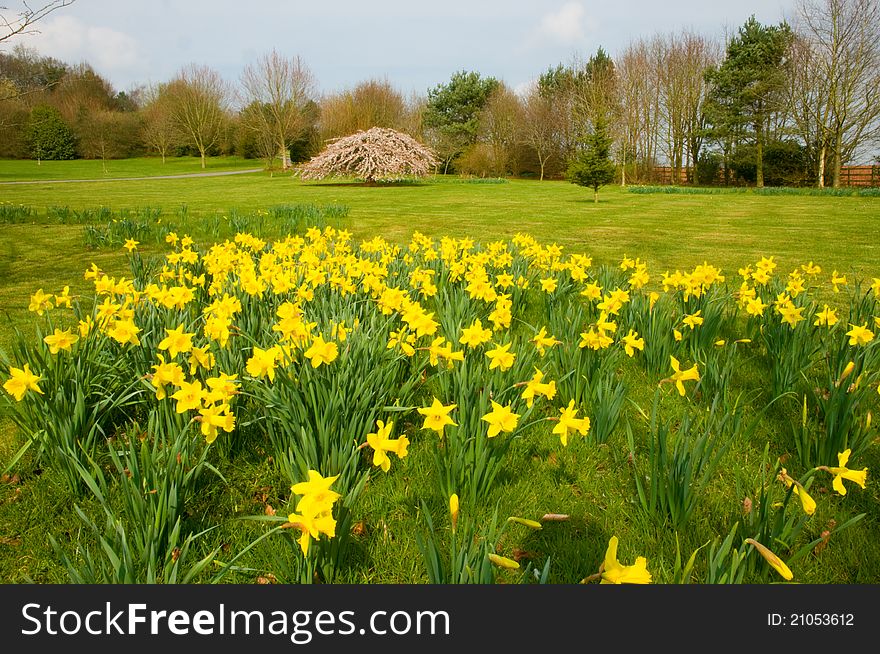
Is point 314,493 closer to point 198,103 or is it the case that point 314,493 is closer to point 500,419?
point 500,419

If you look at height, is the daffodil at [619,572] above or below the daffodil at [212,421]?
below

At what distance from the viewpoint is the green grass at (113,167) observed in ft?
116

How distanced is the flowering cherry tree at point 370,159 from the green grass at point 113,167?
16.1m

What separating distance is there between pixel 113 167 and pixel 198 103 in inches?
372

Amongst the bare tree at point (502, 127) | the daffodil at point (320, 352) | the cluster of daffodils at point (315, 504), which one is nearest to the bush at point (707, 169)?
the bare tree at point (502, 127)

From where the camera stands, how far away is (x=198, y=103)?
47844mm

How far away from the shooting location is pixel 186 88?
47.0 metres

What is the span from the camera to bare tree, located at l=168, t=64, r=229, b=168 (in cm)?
4712

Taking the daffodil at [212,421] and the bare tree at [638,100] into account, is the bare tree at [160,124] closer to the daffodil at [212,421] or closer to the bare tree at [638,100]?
Result: the bare tree at [638,100]

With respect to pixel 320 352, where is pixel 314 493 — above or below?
below

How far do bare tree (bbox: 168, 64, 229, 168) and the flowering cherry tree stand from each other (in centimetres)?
2182

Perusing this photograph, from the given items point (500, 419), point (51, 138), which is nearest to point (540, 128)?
point (51, 138)

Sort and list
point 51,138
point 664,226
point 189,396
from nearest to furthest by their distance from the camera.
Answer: point 189,396 < point 664,226 < point 51,138

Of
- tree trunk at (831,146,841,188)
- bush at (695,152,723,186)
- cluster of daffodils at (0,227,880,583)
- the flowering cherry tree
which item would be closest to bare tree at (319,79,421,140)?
the flowering cherry tree
